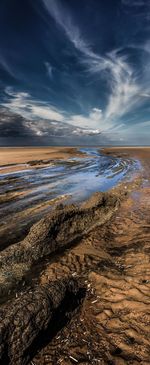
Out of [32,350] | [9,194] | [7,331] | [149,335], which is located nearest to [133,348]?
[149,335]

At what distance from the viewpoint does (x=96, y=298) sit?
4.80 metres

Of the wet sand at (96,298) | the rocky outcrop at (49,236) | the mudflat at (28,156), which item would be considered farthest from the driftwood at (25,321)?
the mudflat at (28,156)

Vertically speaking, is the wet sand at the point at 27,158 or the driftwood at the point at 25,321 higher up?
the wet sand at the point at 27,158

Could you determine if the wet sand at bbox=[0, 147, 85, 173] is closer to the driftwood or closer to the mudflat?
the mudflat

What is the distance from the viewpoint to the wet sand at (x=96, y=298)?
352cm

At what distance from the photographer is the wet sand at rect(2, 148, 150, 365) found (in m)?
3.52

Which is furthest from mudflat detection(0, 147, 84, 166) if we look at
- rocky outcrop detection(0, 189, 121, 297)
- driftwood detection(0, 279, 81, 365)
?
driftwood detection(0, 279, 81, 365)

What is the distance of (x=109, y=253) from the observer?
666 centimetres

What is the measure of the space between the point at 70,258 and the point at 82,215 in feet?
7.76

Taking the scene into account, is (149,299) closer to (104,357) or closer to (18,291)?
Answer: (104,357)

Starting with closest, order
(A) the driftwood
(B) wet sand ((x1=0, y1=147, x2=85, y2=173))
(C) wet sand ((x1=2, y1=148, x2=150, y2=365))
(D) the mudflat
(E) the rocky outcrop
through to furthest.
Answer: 1. (A) the driftwood
2. (C) wet sand ((x1=2, y1=148, x2=150, y2=365))
3. (E) the rocky outcrop
4. (B) wet sand ((x1=0, y1=147, x2=85, y2=173))
5. (D) the mudflat

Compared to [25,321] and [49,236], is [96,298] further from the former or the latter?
[49,236]

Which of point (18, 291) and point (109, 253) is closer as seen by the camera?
point (18, 291)

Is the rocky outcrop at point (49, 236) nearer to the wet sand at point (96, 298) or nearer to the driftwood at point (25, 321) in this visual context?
the wet sand at point (96, 298)
